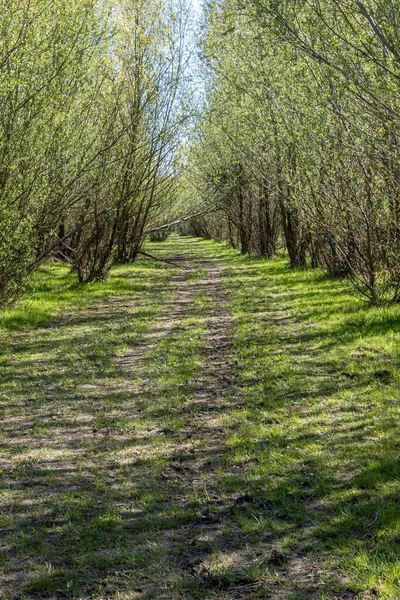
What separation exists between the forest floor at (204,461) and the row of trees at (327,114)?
189 cm

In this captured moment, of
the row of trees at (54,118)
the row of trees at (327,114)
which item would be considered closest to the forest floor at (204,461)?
the row of trees at (327,114)

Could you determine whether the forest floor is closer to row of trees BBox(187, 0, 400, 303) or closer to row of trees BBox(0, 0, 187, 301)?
row of trees BBox(187, 0, 400, 303)

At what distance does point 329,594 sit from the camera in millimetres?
3906

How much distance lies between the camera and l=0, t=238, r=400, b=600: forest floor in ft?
13.9

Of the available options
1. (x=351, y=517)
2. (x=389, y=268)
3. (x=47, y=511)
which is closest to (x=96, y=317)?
(x=389, y=268)

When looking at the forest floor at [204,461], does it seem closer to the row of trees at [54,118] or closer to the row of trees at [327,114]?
the row of trees at [327,114]

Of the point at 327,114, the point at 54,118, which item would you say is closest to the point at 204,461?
the point at 54,118

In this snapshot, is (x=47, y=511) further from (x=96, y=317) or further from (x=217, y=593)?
(x=96, y=317)

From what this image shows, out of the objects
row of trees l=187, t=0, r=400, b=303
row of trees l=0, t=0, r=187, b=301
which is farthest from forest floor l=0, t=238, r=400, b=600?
row of trees l=0, t=0, r=187, b=301

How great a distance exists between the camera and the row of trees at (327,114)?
9477mm

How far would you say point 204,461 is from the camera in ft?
20.6

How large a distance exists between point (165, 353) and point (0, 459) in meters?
5.00

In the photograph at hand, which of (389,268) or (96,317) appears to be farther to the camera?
(96,317)

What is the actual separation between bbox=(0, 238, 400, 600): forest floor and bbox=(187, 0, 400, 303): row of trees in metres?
1.89
